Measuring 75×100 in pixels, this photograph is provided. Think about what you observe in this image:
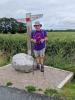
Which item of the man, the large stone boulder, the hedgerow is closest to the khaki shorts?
the man

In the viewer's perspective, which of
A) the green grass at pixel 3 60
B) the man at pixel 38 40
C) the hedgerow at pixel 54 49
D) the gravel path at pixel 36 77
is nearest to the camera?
the gravel path at pixel 36 77

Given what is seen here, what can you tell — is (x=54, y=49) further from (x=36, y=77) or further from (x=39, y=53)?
(x=36, y=77)

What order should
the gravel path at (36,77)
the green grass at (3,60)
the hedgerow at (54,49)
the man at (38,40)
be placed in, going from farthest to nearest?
the green grass at (3,60) < the hedgerow at (54,49) < the man at (38,40) < the gravel path at (36,77)

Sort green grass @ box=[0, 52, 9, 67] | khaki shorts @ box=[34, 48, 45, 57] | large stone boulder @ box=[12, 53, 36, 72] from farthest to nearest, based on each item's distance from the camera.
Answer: green grass @ box=[0, 52, 9, 67] < khaki shorts @ box=[34, 48, 45, 57] < large stone boulder @ box=[12, 53, 36, 72]

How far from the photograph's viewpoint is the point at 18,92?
19.4 ft

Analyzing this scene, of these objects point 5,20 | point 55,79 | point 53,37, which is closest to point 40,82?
point 55,79

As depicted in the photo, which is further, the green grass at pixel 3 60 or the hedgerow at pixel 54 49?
Answer: the green grass at pixel 3 60

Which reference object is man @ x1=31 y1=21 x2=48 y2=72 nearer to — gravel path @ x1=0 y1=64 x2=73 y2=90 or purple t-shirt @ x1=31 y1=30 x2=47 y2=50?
purple t-shirt @ x1=31 y1=30 x2=47 y2=50

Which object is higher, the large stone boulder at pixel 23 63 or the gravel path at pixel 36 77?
the large stone boulder at pixel 23 63

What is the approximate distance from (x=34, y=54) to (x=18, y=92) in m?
5.16

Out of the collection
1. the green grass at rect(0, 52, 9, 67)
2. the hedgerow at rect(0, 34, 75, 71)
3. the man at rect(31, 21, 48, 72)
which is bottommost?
the green grass at rect(0, 52, 9, 67)

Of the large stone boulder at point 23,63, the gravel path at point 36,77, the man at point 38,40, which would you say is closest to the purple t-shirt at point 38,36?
the man at point 38,40

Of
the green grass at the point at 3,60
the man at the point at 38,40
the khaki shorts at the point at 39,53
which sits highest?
the man at the point at 38,40

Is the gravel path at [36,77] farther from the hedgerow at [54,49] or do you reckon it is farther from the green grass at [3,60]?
the green grass at [3,60]
